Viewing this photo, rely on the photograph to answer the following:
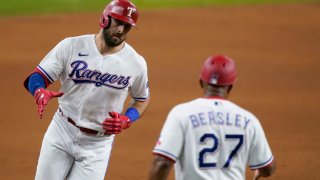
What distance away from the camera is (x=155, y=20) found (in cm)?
1748

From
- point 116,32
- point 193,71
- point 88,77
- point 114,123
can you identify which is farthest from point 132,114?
point 193,71

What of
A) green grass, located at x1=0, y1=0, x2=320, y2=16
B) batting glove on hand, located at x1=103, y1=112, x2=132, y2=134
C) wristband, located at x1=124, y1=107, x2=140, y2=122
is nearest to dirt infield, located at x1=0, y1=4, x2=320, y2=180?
green grass, located at x1=0, y1=0, x2=320, y2=16

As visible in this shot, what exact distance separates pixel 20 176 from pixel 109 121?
9.38 feet

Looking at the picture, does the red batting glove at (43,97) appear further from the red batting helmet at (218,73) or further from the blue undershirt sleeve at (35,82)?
the red batting helmet at (218,73)

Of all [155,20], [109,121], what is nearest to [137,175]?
[109,121]

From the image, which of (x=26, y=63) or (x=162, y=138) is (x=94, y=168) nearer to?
(x=162, y=138)

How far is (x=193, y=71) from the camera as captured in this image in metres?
14.0

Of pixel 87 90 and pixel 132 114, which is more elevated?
pixel 87 90

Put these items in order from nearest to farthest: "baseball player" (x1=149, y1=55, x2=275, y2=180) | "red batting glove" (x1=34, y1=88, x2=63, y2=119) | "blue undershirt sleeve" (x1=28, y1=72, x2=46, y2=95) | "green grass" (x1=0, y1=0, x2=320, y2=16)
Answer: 1. "baseball player" (x1=149, y1=55, x2=275, y2=180)
2. "red batting glove" (x1=34, y1=88, x2=63, y2=119)
3. "blue undershirt sleeve" (x1=28, y1=72, x2=46, y2=95)
4. "green grass" (x1=0, y1=0, x2=320, y2=16)

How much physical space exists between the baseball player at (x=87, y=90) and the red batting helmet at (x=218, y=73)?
58.2 inches

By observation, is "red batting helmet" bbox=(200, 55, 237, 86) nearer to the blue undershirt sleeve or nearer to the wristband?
the wristband

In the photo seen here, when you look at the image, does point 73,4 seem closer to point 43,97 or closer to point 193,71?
point 193,71

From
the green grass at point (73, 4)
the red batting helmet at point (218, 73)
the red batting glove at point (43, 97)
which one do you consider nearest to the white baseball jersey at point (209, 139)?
the red batting helmet at point (218, 73)

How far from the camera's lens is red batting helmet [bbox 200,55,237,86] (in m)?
5.09
